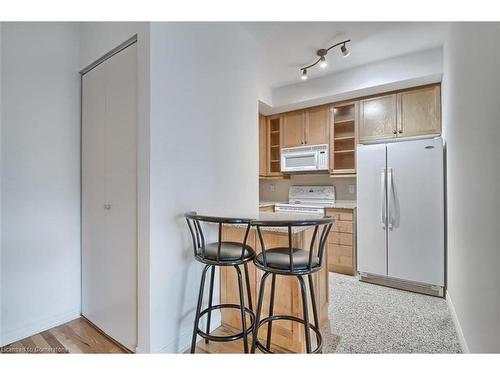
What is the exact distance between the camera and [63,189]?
2000mm

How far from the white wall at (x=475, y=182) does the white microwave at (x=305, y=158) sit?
5.01 feet

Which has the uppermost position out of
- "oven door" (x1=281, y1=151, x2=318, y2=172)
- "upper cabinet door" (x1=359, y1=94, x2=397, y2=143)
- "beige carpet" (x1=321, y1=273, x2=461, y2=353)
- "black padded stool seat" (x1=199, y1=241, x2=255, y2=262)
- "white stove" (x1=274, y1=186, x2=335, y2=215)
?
"upper cabinet door" (x1=359, y1=94, x2=397, y2=143)

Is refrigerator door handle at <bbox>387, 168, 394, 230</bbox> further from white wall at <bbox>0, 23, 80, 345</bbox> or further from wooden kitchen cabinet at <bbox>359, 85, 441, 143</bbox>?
white wall at <bbox>0, 23, 80, 345</bbox>

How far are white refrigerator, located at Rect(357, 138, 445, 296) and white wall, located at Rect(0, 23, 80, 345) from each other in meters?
2.92

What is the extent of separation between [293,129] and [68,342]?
11.4 ft

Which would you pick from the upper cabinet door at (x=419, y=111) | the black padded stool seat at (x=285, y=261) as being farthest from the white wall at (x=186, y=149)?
the upper cabinet door at (x=419, y=111)

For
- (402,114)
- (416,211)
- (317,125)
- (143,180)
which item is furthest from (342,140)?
(143,180)

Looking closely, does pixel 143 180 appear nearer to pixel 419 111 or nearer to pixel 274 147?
pixel 274 147

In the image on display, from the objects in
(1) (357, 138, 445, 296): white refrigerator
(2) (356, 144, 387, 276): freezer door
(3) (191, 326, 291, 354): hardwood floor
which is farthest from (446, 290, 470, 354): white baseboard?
(3) (191, 326, 291, 354): hardwood floor

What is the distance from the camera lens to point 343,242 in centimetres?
320

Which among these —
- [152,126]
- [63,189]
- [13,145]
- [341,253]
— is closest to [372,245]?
[341,253]

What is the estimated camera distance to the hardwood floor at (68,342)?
65.3 inches

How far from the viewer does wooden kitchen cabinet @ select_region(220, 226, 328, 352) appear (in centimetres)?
163
